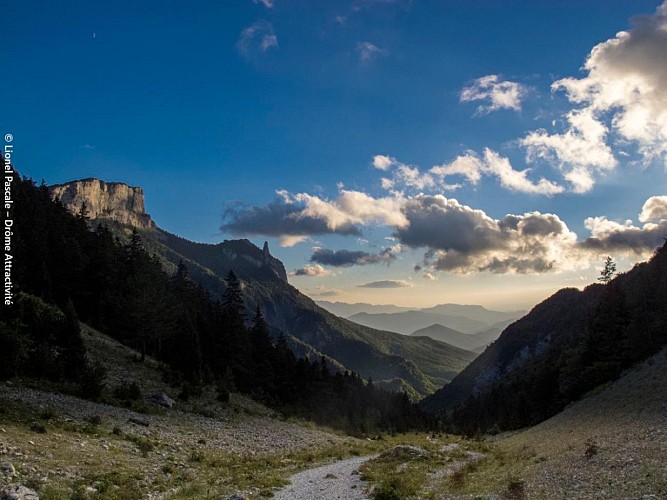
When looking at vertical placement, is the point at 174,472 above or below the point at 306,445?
above

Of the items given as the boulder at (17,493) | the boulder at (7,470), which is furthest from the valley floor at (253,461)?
the boulder at (17,493)

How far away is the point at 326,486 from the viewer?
2203 centimetres

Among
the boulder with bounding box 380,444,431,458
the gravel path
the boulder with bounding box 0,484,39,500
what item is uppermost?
the boulder with bounding box 0,484,39,500

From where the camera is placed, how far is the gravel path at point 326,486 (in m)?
19.4

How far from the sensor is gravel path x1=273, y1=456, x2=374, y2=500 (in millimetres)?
19350

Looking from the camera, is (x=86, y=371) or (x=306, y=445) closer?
(x=86, y=371)

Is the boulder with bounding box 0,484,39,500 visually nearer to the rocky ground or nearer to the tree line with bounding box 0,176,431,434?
the rocky ground

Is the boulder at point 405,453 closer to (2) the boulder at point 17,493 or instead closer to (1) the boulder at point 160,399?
(1) the boulder at point 160,399

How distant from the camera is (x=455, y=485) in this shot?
20.8 m

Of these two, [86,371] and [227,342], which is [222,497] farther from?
[227,342]

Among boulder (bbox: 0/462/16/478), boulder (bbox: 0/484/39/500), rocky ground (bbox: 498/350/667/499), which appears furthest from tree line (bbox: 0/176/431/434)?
rocky ground (bbox: 498/350/667/499)

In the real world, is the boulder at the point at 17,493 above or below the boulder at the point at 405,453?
above

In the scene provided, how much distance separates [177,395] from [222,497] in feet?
94.3

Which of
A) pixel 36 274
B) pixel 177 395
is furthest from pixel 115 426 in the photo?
pixel 36 274
